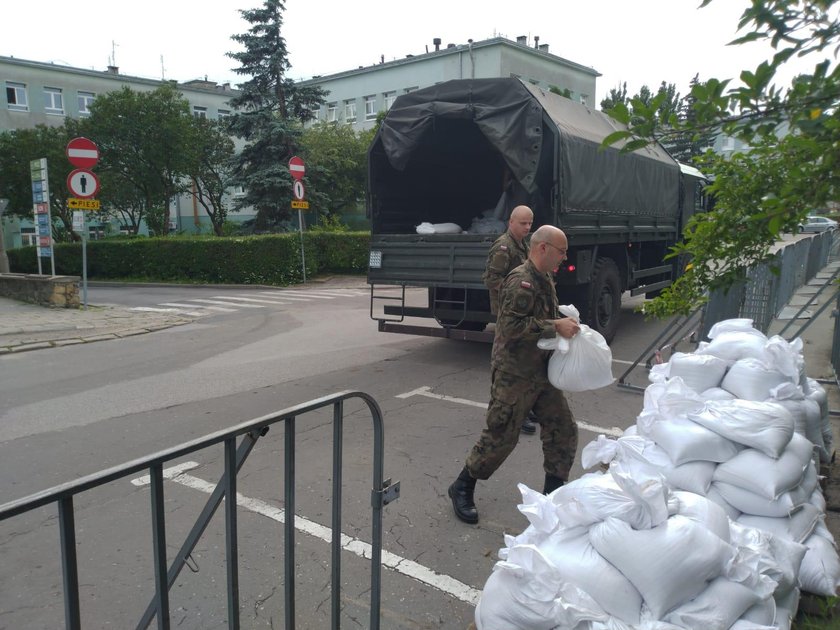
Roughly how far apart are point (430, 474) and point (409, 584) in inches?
53.4

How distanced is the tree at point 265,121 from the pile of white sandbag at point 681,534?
22869mm

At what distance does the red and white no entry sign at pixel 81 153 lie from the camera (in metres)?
11.7

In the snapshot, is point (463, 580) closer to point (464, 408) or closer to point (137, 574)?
point (137, 574)

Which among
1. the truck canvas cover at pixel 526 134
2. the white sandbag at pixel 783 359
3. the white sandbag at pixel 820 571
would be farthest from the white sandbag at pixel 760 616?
→ the truck canvas cover at pixel 526 134

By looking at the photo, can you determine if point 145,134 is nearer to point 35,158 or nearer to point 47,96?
point 35,158

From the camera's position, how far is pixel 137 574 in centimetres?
316

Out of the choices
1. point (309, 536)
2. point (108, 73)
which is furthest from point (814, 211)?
point (108, 73)

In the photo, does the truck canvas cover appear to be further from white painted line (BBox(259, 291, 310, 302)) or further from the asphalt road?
white painted line (BBox(259, 291, 310, 302))

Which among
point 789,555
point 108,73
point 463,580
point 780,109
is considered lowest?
A: point 463,580

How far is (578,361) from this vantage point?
11.9 feet

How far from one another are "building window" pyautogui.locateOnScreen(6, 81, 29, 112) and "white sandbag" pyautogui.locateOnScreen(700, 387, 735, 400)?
46.1 metres

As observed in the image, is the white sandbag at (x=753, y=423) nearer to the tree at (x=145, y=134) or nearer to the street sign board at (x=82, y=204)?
the street sign board at (x=82, y=204)

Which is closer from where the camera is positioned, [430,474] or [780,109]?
[780,109]

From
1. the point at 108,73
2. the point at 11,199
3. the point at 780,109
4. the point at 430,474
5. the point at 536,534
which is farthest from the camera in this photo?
the point at 108,73
